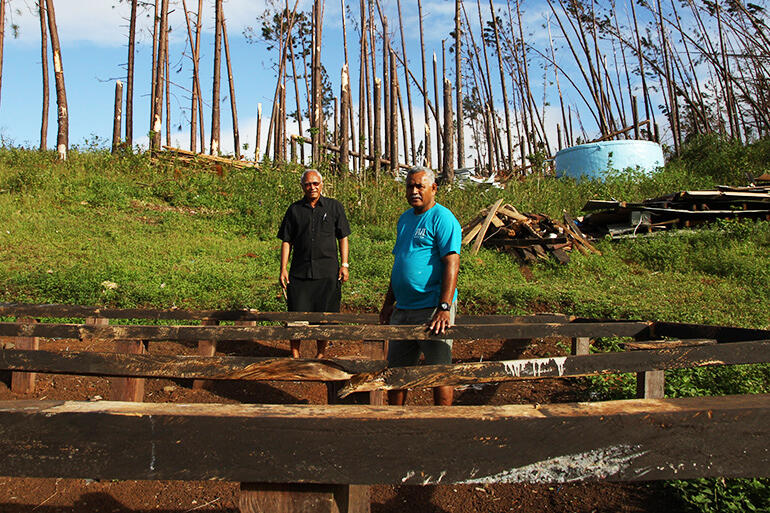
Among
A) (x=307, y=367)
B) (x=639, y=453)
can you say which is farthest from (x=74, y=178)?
(x=639, y=453)

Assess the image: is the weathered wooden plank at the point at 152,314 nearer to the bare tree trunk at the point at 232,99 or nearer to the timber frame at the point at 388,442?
the timber frame at the point at 388,442

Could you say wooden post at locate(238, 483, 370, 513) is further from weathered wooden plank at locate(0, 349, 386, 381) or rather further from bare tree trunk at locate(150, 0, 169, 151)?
bare tree trunk at locate(150, 0, 169, 151)

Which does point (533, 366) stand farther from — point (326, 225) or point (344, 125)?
point (344, 125)

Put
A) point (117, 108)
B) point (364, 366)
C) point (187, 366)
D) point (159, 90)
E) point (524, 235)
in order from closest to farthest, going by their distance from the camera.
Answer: point (364, 366), point (187, 366), point (524, 235), point (159, 90), point (117, 108)

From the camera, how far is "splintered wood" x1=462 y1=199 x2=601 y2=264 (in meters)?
9.07

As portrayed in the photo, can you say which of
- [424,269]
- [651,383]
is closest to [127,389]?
[424,269]

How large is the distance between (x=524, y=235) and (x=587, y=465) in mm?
8685

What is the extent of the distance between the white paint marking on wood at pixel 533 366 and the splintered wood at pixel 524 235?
699cm

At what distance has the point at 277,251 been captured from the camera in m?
9.16

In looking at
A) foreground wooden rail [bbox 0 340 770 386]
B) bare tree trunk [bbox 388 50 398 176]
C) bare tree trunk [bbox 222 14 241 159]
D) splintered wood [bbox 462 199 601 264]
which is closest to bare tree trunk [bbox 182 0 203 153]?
bare tree trunk [bbox 222 14 241 159]

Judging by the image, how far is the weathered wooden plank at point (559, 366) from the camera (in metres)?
1.62

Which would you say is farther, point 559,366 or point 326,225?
point 326,225

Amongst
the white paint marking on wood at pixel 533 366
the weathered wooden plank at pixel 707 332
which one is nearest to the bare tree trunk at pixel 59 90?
the weathered wooden plank at pixel 707 332

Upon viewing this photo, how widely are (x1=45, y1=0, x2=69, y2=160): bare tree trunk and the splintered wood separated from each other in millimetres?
10308
